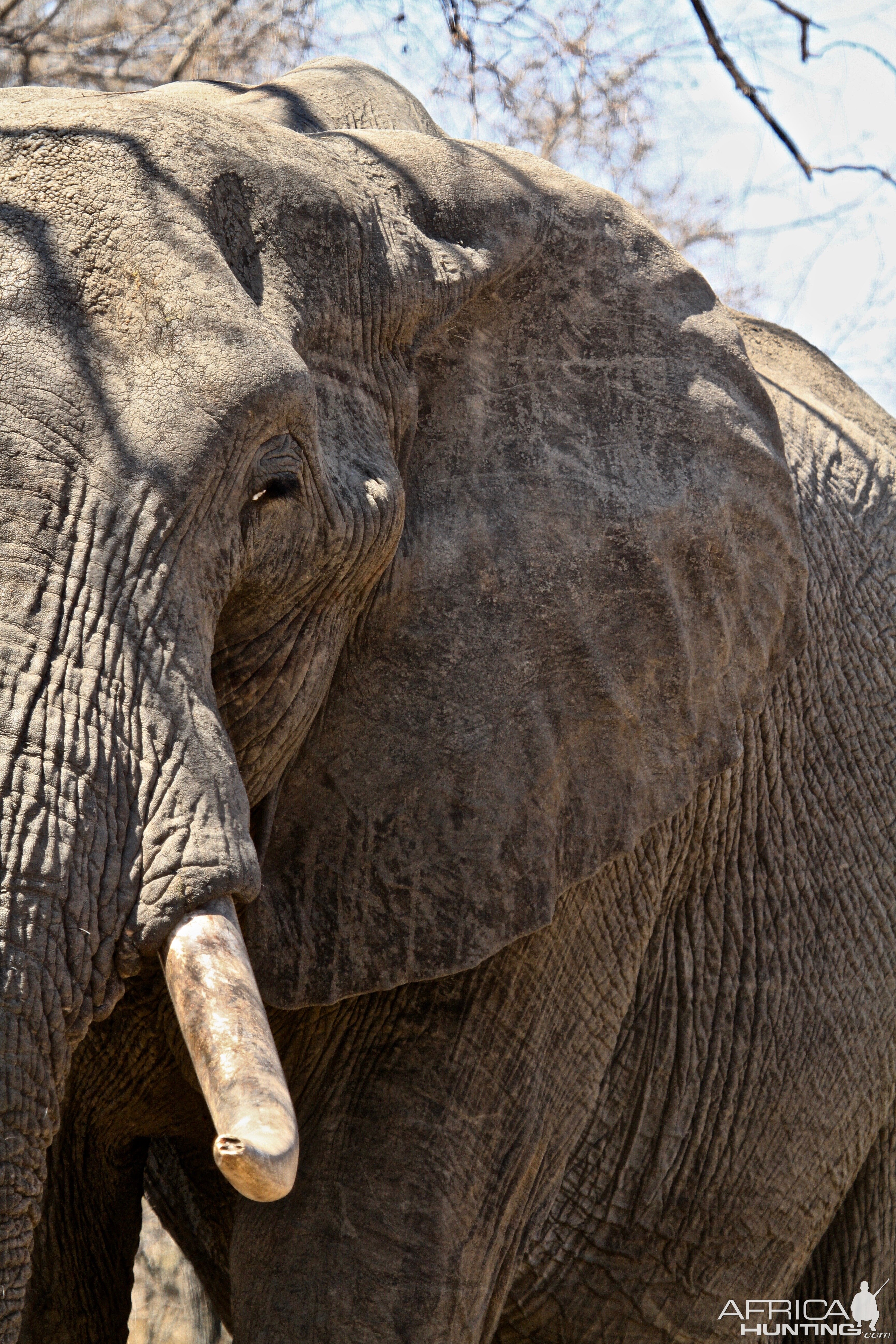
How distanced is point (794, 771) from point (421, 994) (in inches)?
44.5

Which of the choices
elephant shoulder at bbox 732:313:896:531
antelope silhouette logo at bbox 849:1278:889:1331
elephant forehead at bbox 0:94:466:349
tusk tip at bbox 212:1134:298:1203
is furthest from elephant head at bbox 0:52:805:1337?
antelope silhouette logo at bbox 849:1278:889:1331

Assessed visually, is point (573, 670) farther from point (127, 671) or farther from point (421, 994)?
point (127, 671)

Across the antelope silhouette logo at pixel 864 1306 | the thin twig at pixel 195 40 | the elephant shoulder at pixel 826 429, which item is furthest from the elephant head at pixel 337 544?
the thin twig at pixel 195 40

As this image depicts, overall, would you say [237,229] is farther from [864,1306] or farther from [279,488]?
[864,1306]

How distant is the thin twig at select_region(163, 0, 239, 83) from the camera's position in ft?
17.6

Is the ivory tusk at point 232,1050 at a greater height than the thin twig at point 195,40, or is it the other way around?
the ivory tusk at point 232,1050

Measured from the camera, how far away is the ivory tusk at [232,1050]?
1.43m

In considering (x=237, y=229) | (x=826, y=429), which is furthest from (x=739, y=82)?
(x=237, y=229)

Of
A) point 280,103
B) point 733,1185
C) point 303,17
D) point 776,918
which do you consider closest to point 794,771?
point 776,918

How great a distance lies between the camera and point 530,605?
2486 millimetres

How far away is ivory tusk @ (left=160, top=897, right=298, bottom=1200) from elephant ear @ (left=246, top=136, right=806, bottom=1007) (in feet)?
2.13

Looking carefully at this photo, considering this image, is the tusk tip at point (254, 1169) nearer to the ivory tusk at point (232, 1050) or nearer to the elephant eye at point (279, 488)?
the ivory tusk at point (232, 1050)

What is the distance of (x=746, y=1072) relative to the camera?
3.34m

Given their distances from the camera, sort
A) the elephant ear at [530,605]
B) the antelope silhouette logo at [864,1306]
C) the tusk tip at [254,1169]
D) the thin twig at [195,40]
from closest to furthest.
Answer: the tusk tip at [254,1169] → the elephant ear at [530,605] → the antelope silhouette logo at [864,1306] → the thin twig at [195,40]
